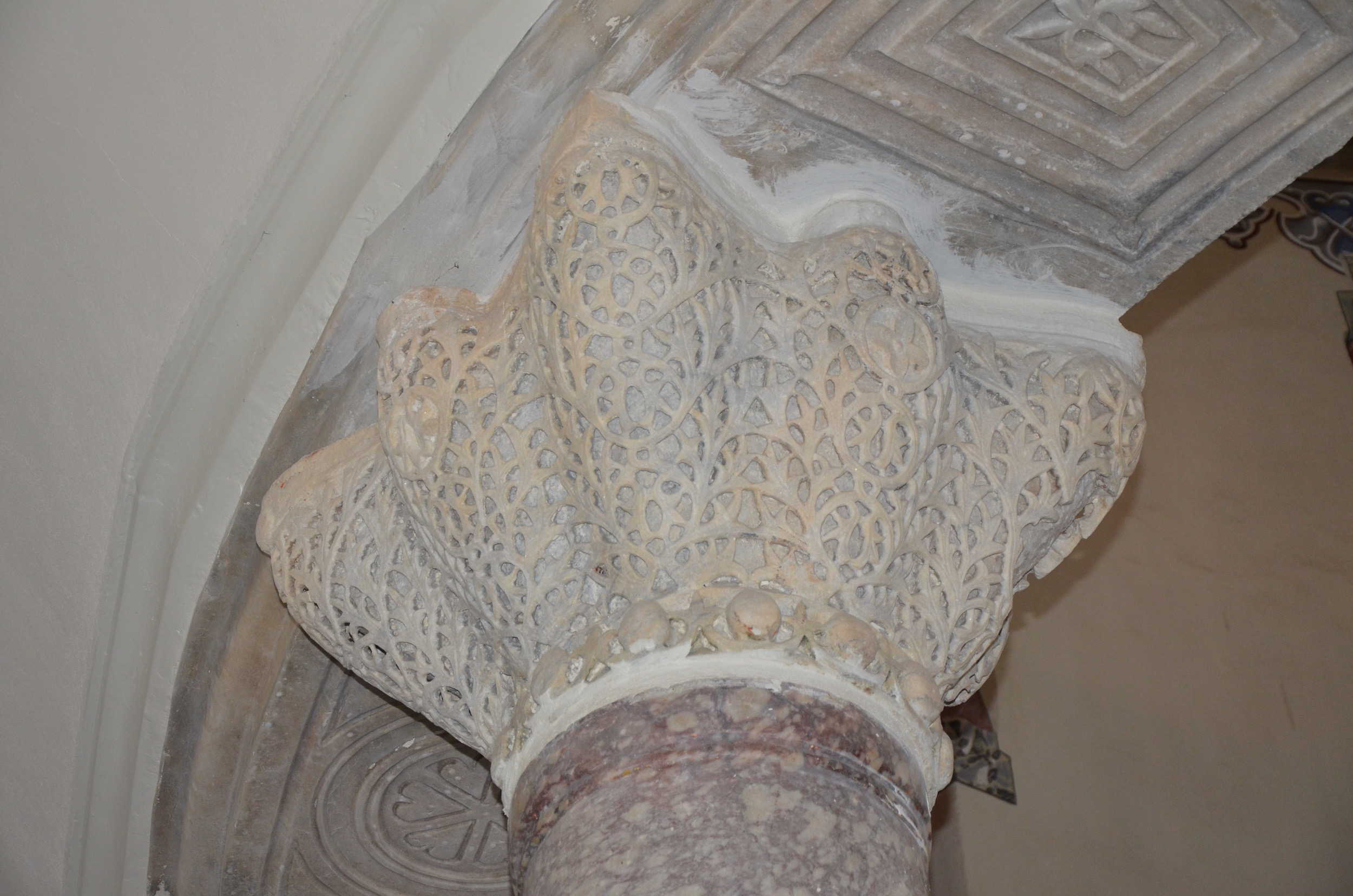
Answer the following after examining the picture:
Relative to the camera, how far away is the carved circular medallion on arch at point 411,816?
7.98 feet

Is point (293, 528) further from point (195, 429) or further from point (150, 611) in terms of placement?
point (150, 611)

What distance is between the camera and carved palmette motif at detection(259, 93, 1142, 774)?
158 centimetres

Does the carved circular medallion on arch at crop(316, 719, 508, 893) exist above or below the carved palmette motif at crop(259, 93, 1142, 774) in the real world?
below

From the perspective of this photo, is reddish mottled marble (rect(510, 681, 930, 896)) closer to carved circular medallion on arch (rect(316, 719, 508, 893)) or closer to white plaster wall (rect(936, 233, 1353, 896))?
carved circular medallion on arch (rect(316, 719, 508, 893))

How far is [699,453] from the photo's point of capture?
1.60 metres

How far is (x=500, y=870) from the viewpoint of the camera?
2.64 meters

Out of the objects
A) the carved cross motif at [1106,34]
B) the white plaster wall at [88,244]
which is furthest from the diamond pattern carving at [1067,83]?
the white plaster wall at [88,244]

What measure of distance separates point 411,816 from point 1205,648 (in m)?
2.24

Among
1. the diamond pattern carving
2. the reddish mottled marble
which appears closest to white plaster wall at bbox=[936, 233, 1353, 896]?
the reddish mottled marble

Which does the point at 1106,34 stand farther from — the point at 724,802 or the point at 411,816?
the point at 411,816

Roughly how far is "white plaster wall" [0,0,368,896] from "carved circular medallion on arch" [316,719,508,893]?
0.45 m

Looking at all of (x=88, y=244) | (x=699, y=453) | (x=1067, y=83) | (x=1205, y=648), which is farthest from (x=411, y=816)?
(x=1205, y=648)

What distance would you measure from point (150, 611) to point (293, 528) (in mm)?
473

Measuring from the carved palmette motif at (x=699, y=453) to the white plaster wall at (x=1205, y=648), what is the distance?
1750 millimetres
